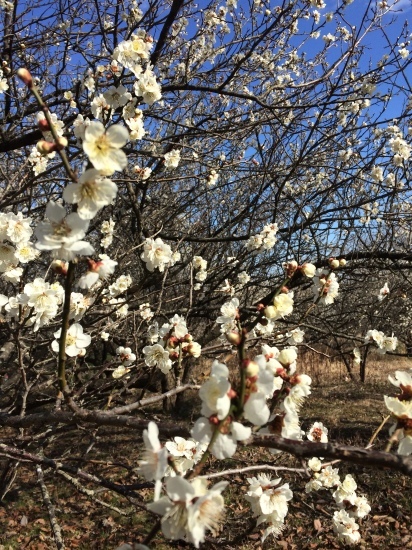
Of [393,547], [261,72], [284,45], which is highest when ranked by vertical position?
[284,45]

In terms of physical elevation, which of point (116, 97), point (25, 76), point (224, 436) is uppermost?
point (116, 97)

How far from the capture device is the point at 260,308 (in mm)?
1714

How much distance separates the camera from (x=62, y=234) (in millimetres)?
1173

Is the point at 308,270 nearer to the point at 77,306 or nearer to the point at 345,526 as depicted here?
the point at 77,306

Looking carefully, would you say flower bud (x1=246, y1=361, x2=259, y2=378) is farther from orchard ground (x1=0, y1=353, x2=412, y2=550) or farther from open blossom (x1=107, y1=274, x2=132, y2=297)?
orchard ground (x1=0, y1=353, x2=412, y2=550)

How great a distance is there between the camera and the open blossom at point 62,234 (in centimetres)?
112

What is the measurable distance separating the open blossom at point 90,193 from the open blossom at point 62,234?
1.3 inches

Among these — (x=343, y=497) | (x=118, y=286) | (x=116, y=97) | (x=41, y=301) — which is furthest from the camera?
(x=118, y=286)

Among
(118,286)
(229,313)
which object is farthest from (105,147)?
(118,286)

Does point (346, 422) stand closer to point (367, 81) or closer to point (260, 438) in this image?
point (367, 81)

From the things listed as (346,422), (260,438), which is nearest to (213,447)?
(260,438)

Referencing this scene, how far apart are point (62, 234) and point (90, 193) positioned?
0.17m

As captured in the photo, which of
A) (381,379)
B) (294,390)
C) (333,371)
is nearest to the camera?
(294,390)

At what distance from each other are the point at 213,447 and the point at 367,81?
5636mm
